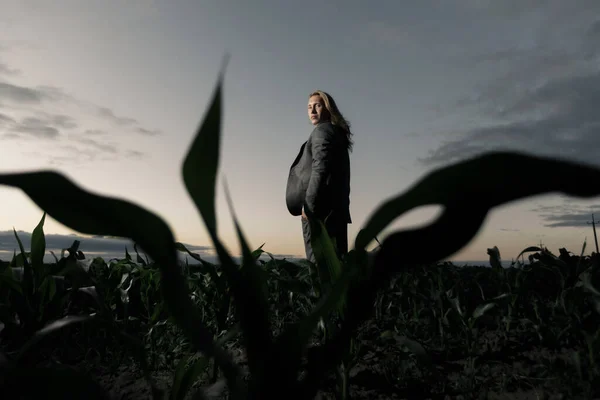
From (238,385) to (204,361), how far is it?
42 centimetres

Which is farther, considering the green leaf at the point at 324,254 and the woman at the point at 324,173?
the woman at the point at 324,173

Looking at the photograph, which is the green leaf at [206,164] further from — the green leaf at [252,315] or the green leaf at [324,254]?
the green leaf at [324,254]

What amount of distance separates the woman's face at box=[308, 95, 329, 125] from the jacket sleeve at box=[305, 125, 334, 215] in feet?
1.17

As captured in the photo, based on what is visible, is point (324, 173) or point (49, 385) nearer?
point (49, 385)

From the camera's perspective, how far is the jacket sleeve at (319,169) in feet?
12.4

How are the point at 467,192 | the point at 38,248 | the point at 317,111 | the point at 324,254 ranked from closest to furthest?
the point at 467,192 < the point at 324,254 < the point at 38,248 < the point at 317,111

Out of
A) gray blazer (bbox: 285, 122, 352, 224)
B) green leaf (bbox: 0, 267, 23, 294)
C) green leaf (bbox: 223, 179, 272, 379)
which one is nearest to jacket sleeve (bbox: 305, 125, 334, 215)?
gray blazer (bbox: 285, 122, 352, 224)

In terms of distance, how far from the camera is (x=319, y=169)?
3.80m

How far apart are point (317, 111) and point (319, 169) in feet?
2.32

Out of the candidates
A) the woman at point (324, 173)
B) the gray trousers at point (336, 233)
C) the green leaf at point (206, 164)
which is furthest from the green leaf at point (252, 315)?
the gray trousers at point (336, 233)

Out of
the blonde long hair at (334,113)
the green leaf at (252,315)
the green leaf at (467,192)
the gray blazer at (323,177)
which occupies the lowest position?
the green leaf at (252,315)

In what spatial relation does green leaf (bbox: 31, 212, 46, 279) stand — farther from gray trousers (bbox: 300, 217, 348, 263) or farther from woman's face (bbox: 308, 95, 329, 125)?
woman's face (bbox: 308, 95, 329, 125)

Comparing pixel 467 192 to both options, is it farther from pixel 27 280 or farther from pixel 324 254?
pixel 27 280

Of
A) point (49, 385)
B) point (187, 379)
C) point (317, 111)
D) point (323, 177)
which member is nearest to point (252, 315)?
point (49, 385)
